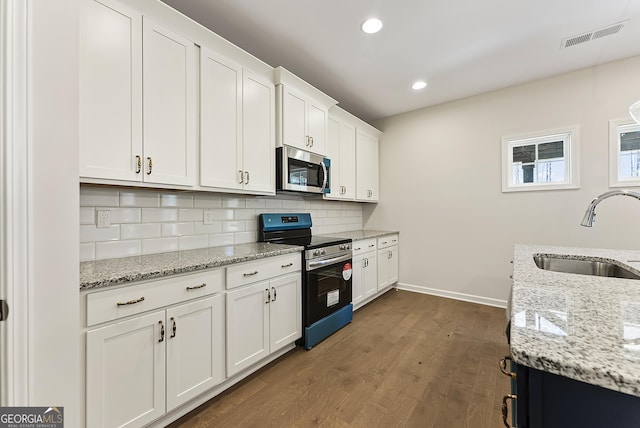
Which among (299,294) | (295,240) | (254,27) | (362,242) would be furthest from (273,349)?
(254,27)

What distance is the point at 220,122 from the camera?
2039mm

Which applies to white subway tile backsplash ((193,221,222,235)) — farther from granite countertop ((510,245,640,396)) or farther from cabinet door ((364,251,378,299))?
granite countertop ((510,245,640,396))

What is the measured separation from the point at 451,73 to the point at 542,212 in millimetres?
1973

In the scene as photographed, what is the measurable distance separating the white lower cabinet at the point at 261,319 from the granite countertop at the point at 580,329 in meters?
1.59

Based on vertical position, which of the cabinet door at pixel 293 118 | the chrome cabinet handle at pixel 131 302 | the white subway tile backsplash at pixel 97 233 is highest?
the cabinet door at pixel 293 118

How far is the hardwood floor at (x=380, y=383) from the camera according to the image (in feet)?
5.29

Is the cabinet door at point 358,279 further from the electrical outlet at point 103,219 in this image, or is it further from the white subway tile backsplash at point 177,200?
the electrical outlet at point 103,219

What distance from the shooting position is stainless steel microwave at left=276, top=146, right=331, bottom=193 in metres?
2.51

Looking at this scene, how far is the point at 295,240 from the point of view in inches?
112

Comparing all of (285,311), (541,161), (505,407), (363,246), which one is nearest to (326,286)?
(285,311)

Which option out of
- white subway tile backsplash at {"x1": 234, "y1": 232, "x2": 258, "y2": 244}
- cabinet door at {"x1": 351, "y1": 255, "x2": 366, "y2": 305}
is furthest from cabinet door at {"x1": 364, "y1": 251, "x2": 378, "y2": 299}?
white subway tile backsplash at {"x1": 234, "y1": 232, "x2": 258, "y2": 244}

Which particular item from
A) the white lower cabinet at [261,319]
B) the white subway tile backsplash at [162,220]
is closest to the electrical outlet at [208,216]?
the white subway tile backsplash at [162,220]

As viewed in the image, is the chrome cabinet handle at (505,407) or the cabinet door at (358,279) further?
the cabinet door at (358,279)

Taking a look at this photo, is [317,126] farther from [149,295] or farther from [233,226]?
[149,295]
